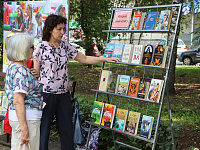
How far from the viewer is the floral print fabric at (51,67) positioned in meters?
3.50

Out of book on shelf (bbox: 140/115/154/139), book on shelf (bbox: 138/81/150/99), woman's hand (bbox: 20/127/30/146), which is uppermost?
book on shelf (bbox: 138/81/150/99)

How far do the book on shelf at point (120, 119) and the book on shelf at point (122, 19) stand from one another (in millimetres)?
1117

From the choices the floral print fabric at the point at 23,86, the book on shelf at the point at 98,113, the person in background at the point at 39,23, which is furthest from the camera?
the person in background at the point at 39,23

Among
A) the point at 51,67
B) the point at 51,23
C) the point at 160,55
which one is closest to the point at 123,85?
the point at 160,55

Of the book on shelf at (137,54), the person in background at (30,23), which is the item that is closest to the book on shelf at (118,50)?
the book on shelf at (137,54)

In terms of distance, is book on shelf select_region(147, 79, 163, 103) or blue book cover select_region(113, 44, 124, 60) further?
blue book cover select_region(113, 44, 124, 60)

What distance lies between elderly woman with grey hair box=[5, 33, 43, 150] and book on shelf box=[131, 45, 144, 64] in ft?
4.66

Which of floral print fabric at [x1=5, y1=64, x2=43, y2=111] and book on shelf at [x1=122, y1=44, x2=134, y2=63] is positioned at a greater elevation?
book on shelf at [x1=122, y1=44, x2=134, y2=63]

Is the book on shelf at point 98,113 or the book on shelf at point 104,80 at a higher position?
the book on shelf at point 104,80

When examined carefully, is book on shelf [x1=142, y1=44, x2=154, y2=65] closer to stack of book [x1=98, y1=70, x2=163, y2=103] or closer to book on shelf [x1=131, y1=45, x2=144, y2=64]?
book on shelf [x1=131, y1=45, x2=144, y2=64]

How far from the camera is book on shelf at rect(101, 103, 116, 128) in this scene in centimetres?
387

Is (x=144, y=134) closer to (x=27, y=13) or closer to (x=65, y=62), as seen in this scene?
(x=65, y=62)

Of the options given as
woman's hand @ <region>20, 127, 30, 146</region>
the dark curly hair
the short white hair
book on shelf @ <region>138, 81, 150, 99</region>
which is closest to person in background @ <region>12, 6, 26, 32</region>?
the dark curly hair

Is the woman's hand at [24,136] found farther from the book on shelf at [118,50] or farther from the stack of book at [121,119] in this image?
the book on shelf at [118,50]
